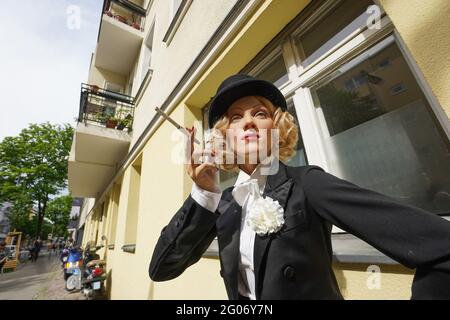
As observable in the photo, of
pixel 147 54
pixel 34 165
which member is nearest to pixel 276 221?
pixel 147 54

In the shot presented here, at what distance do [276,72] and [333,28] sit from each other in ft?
2.04

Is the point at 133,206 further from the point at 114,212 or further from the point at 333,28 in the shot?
the point at 333,28

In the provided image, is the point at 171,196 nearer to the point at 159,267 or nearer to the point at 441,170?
the point at 159,267

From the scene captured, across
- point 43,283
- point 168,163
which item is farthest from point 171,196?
point 43,283

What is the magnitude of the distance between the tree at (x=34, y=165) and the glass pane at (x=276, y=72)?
21.3m

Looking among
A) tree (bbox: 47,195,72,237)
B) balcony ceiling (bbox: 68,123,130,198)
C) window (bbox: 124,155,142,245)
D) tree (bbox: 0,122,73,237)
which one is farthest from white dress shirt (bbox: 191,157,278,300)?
tree (bbox: 47,195,72,237)

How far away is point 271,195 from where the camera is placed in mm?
859

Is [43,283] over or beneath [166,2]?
beneath

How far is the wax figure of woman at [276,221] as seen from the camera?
52 cm

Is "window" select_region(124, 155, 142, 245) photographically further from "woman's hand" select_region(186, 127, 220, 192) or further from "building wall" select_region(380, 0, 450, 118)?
"building wall" select_region(380, 0, 450, 118)

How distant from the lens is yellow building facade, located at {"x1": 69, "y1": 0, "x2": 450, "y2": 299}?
106 cm

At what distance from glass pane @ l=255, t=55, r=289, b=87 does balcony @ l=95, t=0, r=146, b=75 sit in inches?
252
